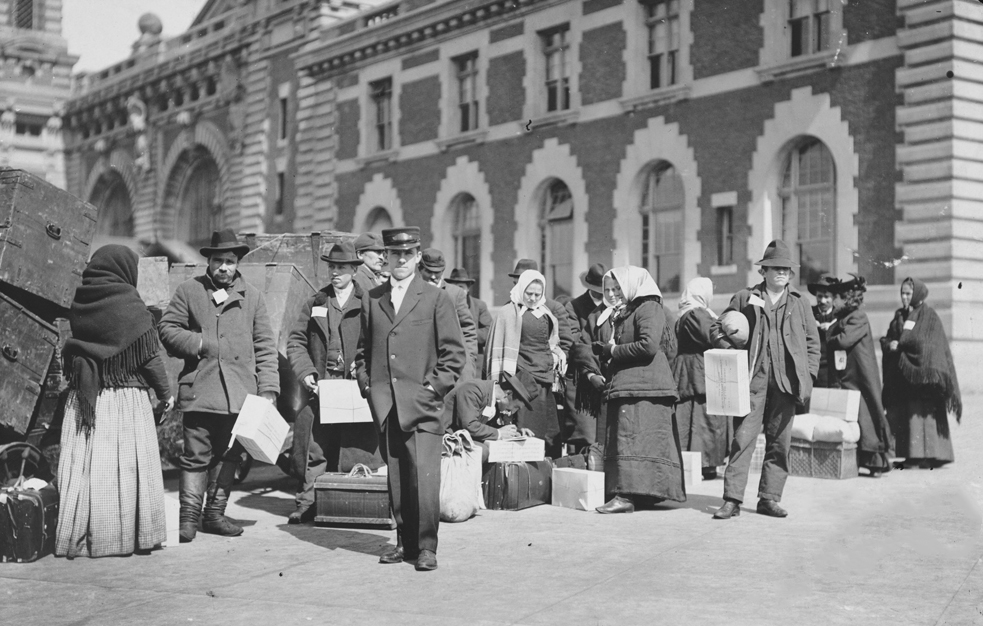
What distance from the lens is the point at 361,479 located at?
868 centimetres

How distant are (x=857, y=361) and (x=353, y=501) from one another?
19.4 feet

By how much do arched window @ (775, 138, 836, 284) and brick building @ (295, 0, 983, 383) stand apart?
1.4 inches

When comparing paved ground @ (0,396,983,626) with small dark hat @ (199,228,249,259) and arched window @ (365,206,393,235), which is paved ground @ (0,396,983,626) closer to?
small dark hat @ (199,228,249,259)

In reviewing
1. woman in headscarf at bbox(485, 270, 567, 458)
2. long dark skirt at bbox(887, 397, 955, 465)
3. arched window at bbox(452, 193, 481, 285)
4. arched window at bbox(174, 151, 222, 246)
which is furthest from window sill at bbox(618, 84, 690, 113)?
arched window at bbox(174, 151, 222, 246)

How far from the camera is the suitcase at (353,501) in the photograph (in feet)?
28.3

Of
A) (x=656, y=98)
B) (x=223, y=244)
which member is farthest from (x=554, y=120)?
(x=223, y=244)

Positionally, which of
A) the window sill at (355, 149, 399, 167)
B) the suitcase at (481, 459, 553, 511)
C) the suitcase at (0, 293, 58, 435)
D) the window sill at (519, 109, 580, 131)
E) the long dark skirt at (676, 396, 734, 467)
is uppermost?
the window sill at (519, 109, 580, 131)

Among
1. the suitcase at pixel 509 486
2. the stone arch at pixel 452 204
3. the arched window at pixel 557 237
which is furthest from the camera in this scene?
the stone arch at pixel 452 204

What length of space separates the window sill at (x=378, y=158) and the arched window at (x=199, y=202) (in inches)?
465

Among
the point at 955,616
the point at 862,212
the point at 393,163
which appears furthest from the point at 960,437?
the point at 393,163

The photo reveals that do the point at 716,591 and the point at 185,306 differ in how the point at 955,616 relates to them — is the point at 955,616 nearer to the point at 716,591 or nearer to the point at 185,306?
the point at 716,591

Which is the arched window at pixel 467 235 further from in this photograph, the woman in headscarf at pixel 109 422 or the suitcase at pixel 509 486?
the woman in headscarf at pixel 109 422

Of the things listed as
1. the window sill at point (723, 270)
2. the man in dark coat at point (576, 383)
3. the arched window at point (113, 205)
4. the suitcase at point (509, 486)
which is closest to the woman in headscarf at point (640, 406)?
the suitcase at point (509, 486)

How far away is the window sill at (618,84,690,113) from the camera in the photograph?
23.0 m
